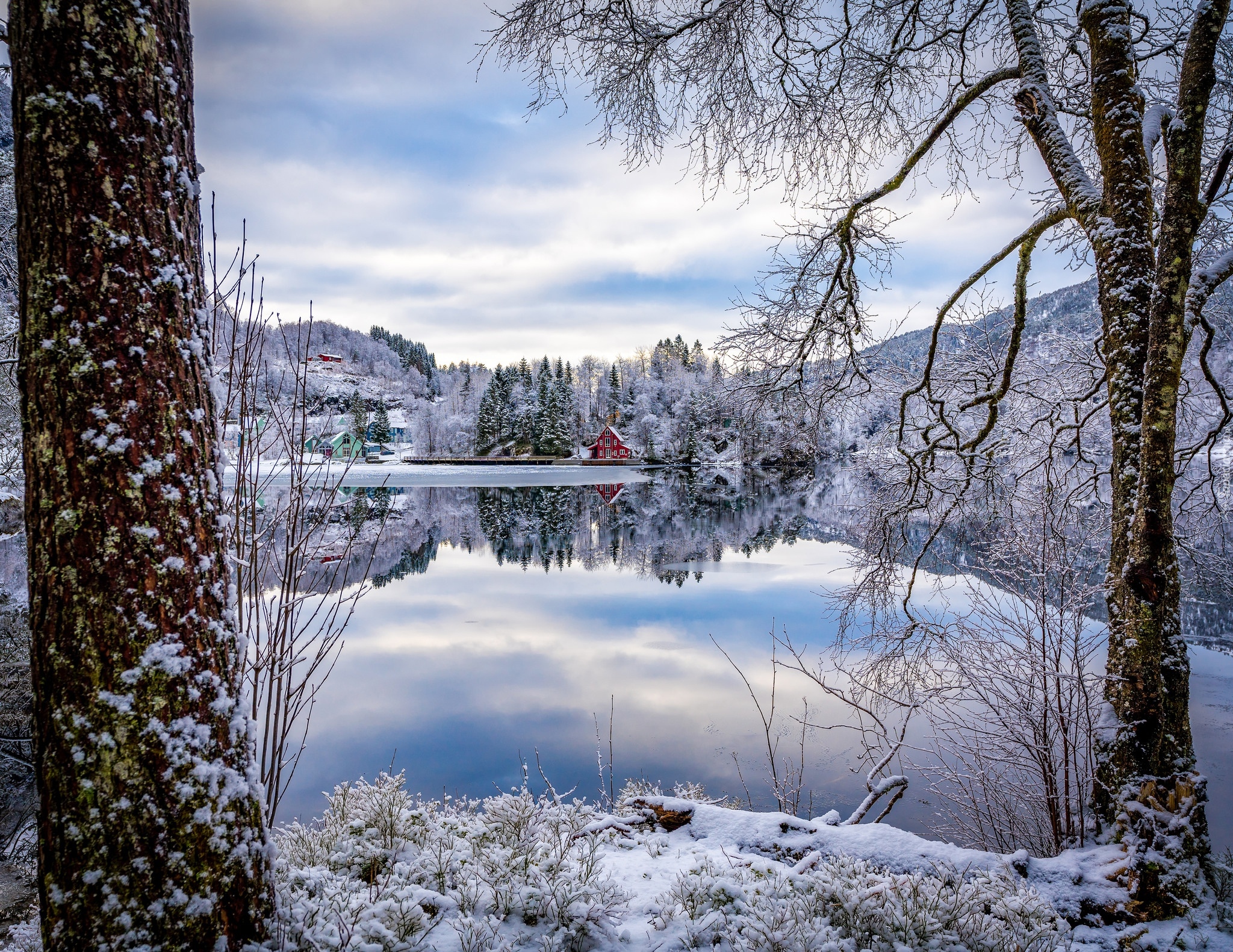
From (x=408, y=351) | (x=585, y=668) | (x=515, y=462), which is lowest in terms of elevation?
(x=585, y=668)

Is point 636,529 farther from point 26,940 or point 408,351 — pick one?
point 408,351

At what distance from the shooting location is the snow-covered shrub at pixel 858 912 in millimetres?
2225

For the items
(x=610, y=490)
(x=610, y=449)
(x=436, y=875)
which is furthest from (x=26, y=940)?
(x=610, y=449)

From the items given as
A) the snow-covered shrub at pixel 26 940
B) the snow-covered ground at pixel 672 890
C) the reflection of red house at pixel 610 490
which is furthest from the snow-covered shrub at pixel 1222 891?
the reflection of red house at pixel 610 490

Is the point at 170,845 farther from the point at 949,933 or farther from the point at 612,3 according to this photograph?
the point at 612,3

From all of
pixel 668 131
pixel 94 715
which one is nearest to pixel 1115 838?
pixel 94 715

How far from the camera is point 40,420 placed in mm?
1682

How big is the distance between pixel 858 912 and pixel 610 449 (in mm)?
62143

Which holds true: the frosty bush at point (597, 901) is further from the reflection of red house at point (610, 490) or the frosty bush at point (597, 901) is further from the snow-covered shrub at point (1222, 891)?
the reflection of red house at point (610, 490)

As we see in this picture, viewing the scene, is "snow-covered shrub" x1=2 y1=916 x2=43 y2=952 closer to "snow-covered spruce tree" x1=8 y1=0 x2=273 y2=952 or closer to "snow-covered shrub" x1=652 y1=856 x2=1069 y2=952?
"snow-covered spruce tree" x1=8 y1=0 x2=273 y2=952

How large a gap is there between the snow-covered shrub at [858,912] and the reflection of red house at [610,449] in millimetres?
61396

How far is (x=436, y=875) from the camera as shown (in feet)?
9.27

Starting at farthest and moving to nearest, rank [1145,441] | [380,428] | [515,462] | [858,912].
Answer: [380,428]
[515,462]
[1145,441]
[858,912]

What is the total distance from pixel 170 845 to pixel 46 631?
2.31 ft
